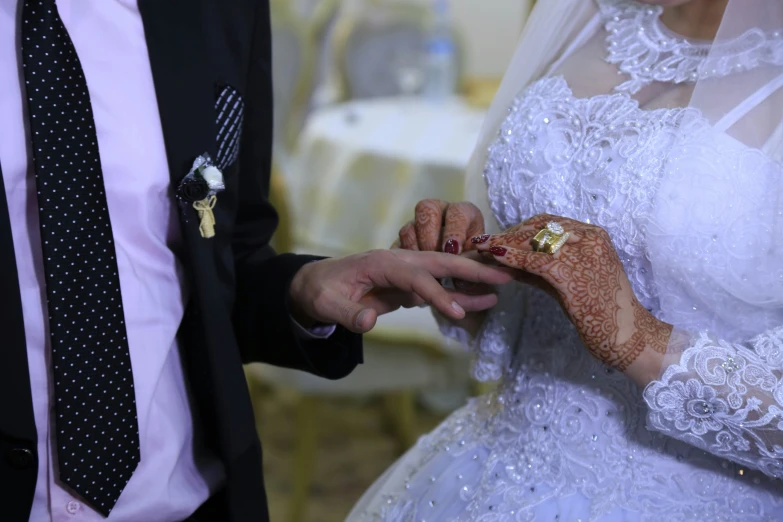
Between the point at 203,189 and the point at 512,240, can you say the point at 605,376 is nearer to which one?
the point at 512,240

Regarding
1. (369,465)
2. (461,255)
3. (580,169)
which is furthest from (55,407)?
(369,465)

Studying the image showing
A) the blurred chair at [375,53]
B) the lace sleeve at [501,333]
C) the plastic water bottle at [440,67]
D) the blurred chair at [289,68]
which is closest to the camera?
the lace sleeve at [501,333]

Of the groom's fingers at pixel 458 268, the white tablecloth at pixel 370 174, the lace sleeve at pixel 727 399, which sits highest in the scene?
the groom's fingers at pixel 458 268

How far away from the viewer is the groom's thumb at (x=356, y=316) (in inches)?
39.4

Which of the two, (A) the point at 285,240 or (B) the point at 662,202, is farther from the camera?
(A) the point at 285,240

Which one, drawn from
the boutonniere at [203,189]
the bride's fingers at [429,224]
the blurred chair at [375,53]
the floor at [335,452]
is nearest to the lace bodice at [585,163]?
the bride's fingers at [429,224]

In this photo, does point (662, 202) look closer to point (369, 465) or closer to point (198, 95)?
point (198, 95)

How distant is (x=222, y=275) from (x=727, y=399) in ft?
2.06

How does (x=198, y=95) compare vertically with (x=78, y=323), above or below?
above

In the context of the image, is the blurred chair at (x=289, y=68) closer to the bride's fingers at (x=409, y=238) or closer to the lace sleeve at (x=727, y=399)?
the bride's fingers at (x=409, y=238)

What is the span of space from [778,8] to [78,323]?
2.92ft

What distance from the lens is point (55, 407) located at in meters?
0.92

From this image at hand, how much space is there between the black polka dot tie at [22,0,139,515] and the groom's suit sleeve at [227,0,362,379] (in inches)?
9.5

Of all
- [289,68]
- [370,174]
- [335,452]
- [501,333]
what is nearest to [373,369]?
[370,174]
